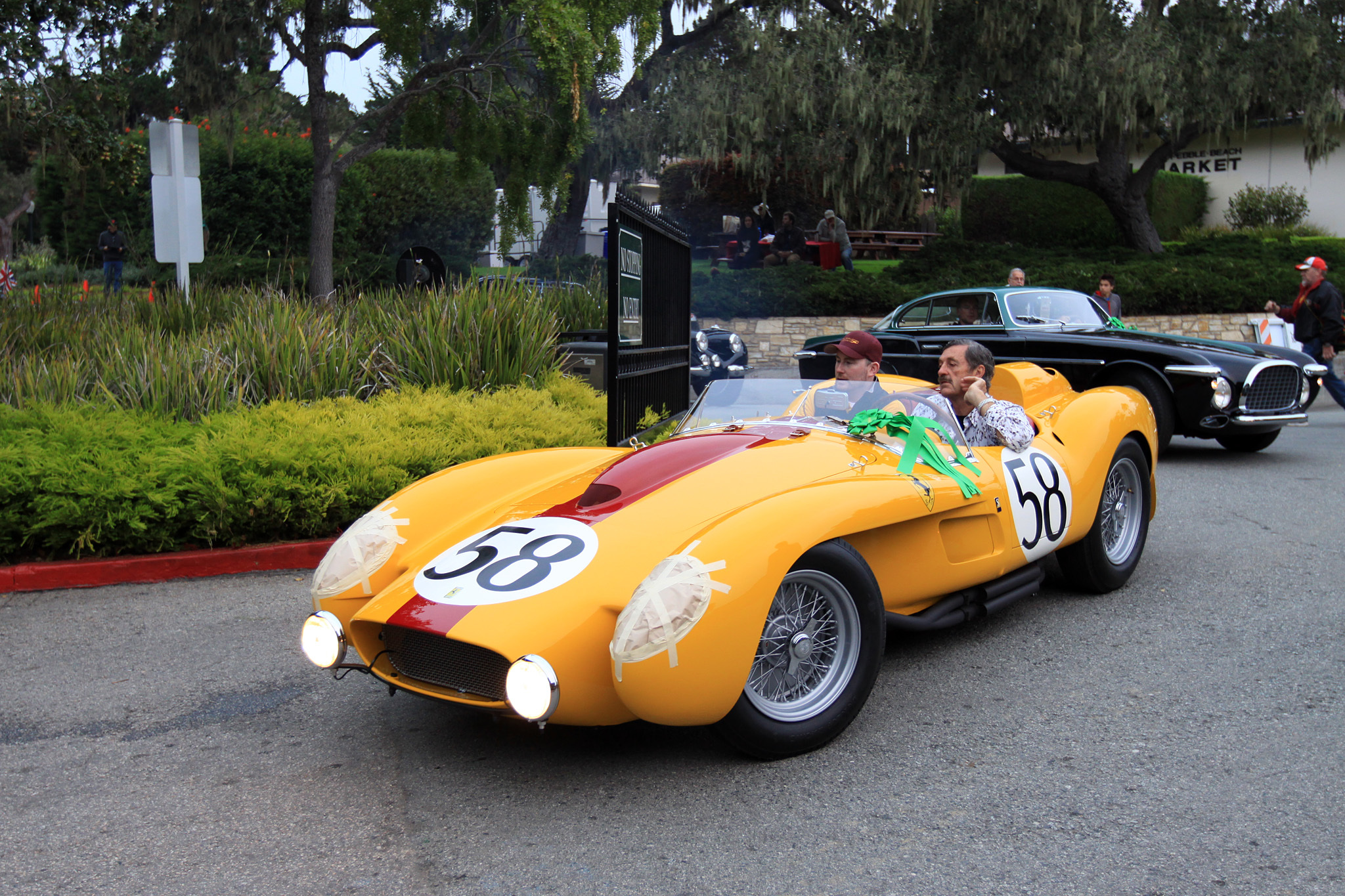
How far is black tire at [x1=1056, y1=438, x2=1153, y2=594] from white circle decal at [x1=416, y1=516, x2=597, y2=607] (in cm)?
Result: 270

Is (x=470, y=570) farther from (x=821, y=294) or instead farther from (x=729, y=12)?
(x=729, y=12)

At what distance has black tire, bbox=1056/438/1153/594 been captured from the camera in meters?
4.93

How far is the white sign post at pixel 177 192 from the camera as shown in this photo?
9547 millimetres

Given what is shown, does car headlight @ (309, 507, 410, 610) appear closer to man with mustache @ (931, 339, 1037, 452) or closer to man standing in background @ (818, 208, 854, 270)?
man with mustache @ (931, 339, 1037, 452)

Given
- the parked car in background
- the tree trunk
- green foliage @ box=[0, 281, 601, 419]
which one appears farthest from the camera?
the tree trunk

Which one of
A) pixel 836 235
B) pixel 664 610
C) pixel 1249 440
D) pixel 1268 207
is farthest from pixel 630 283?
pixel 1268 207

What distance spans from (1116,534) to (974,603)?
1.58m

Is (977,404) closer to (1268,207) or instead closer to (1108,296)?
(1108,296)

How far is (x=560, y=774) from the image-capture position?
126 inches

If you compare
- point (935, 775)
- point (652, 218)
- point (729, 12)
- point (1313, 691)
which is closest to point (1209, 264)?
point (729, 12)

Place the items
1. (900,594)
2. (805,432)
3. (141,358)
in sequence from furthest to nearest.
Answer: (141,358), (805,432), (900,594)

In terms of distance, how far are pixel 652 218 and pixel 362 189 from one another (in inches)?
599

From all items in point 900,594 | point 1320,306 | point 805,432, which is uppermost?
point 1320,306

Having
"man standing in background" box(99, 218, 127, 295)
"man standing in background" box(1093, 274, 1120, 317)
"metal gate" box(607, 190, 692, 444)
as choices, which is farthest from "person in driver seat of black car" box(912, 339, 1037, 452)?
"man standing in background" box(99, 218, 127, 295)
